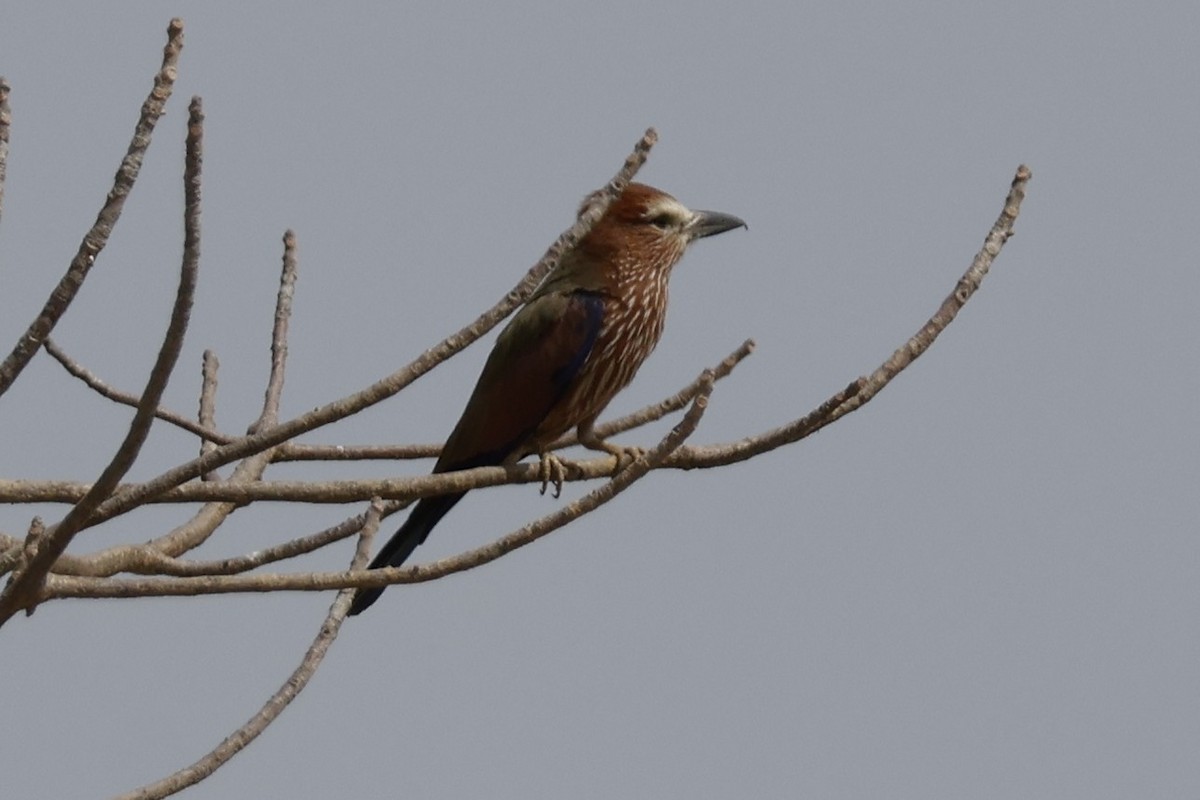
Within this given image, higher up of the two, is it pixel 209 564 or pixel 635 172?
pixel 635 172

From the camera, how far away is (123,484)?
3674mm

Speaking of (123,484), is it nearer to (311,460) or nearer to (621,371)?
(311,460)

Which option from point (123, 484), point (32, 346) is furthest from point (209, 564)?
point (32, 346)

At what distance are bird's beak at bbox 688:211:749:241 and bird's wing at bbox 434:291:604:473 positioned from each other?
566mm

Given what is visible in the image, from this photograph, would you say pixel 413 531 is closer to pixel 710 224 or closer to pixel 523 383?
pixel 523 383

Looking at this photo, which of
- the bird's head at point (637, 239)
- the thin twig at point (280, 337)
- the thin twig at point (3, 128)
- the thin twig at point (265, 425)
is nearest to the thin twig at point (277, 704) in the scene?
the thin twig at point (265, 425)

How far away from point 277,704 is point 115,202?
4.92ft

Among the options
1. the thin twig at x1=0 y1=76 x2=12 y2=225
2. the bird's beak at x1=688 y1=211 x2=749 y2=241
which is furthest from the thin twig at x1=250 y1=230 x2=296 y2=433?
the thin twig at x1=0 y1=76 x2=12 y2=225

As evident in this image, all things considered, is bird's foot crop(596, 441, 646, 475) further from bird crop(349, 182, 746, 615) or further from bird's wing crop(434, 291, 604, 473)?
bird's wing crop(434, 291, 604, 473)

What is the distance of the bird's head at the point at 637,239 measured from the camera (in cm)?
596

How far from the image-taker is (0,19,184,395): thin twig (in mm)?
2902

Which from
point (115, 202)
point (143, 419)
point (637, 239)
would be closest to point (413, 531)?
point (637, 239)

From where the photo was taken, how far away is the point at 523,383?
18.6 ft

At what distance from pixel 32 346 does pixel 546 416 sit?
2.69 meters
